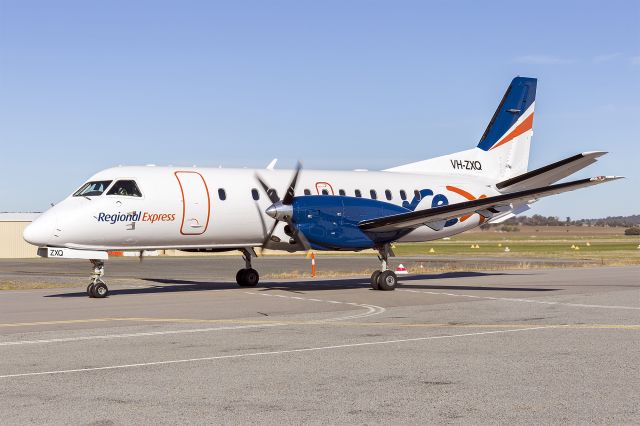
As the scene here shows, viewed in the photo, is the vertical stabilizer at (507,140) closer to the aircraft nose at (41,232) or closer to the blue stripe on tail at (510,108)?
the blue stripe on tail at (510,108)

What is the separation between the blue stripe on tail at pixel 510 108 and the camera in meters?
30.6

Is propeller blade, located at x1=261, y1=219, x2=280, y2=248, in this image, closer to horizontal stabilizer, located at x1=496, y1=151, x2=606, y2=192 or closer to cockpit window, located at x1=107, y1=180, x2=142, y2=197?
cockpit window, located at x1=107, y1=180, x2=142, y2=197

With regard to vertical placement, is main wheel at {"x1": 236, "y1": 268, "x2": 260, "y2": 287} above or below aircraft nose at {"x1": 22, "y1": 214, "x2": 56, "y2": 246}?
below

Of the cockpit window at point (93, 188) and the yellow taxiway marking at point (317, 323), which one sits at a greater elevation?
the cockpit window at point (93, 188)

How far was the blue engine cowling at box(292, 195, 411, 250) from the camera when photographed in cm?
2298

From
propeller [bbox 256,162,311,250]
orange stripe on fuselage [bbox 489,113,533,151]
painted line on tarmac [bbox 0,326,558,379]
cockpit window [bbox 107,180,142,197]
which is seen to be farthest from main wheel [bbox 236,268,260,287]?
painted line on tarmac [bbox 0,326,558,379]

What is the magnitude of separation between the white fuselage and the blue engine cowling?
1134mm

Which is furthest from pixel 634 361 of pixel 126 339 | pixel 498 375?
pixel 126 339

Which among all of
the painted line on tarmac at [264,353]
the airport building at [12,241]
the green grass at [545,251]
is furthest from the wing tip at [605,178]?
the airport building at [12,241]

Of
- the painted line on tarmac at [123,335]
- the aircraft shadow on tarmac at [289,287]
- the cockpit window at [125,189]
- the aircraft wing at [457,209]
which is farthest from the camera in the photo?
the aircraft shadow on tarmac at [289,287]

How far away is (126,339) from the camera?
13.4 m

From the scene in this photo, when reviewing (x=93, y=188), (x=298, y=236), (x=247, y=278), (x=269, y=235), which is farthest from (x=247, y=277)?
(x=93, y=188)

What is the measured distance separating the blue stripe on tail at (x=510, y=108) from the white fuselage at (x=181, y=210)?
611cm

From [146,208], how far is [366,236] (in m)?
6.57
